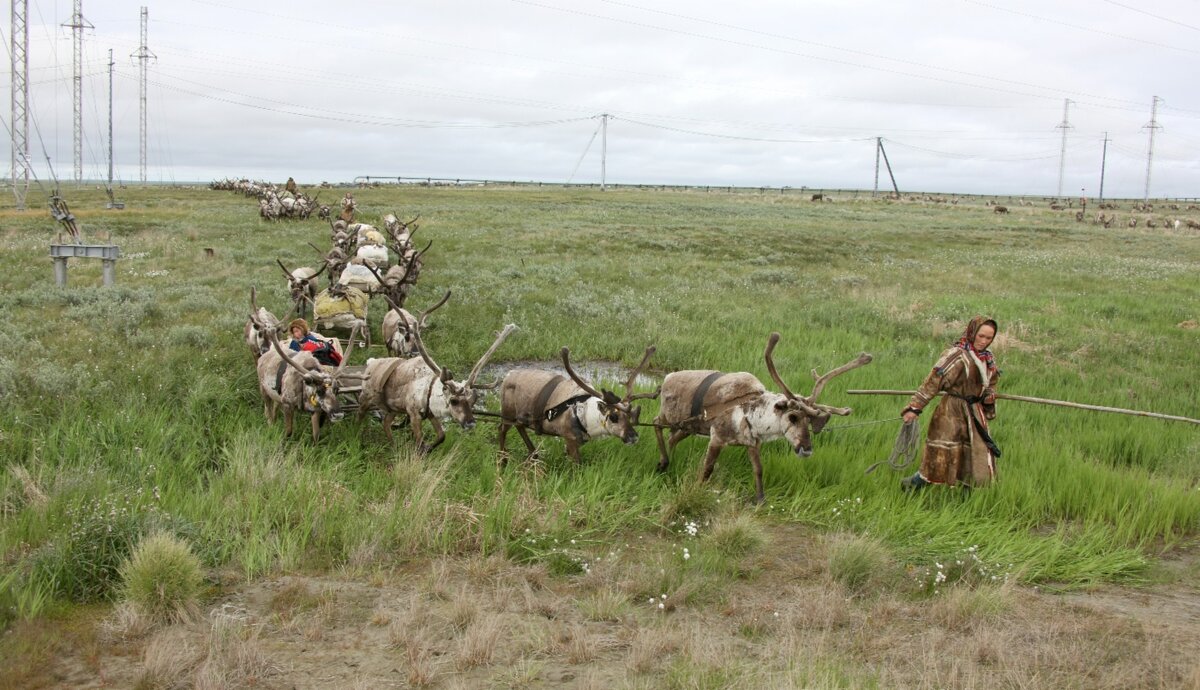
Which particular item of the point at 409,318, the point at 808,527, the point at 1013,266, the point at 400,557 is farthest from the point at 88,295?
the point at 1013,266

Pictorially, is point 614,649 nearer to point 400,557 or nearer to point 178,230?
point 400,557

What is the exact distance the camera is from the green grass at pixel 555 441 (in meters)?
6.90

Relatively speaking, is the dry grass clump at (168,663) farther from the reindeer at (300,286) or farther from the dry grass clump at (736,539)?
the reindeer at (300,286)

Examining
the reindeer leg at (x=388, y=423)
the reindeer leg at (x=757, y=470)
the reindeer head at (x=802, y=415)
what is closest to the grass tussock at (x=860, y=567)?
the reindeer head at (x=802, y=415)

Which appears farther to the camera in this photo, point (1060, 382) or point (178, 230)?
point (178, 230)

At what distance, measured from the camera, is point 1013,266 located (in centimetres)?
2978

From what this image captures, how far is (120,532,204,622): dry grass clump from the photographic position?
5.56 m

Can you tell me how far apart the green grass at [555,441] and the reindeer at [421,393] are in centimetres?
42

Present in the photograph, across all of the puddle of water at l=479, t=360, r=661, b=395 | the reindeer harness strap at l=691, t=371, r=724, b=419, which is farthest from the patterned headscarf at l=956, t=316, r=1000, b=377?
the puddle of water at l=479, t=360, r=661, b=395

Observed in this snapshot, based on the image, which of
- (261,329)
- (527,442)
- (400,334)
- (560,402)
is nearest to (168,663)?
(560,402)

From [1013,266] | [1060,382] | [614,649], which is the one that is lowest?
[614,649]

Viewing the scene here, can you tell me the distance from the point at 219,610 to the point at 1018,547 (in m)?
6.51

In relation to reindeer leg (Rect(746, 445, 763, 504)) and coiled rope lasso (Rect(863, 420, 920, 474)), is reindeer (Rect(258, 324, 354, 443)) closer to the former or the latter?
reindeer leg (Rect(746, 445, 763, 504))

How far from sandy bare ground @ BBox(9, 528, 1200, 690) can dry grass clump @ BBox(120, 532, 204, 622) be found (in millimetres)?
149
